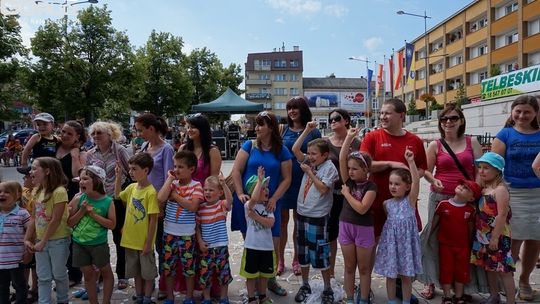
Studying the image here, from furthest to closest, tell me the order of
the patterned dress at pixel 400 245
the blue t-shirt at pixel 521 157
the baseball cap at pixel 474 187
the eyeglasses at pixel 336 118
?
the eyeglasses at pixel 336 118
the blue t-shirt at pixel 521 157
the baseball cap at pixel 474 187
the patterned dress at pixel 400 245

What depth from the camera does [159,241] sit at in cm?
420

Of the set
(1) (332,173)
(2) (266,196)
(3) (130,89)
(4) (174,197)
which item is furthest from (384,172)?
(3) (130,89)

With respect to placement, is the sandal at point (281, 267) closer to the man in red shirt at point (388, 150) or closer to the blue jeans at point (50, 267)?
the man in red shirt at point (388, 150)

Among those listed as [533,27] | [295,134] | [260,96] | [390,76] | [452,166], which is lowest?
[452,166]

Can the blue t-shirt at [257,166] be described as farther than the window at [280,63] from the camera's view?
No

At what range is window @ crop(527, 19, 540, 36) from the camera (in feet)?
107

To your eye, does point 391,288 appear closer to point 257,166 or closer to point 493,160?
point 493,160

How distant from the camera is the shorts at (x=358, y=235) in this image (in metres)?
3.57

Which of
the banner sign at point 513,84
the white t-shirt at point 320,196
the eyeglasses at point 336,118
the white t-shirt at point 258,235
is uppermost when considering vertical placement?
the banner sign at point 513,84

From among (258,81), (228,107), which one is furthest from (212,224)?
(258,81)

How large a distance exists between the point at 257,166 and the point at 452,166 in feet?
6.02

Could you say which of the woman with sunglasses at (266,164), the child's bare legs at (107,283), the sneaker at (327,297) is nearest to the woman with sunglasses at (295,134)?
the woman with sunglasses at (266,164)

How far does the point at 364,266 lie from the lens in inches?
142

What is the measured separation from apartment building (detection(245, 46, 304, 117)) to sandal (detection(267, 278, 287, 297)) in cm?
8449
